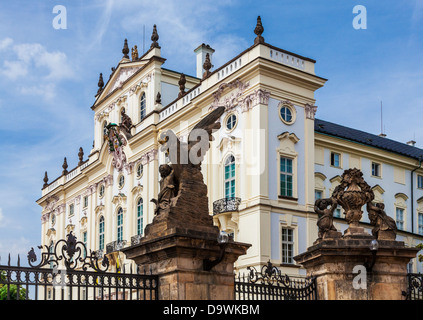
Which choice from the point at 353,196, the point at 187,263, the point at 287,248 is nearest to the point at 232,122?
the point at 287,248

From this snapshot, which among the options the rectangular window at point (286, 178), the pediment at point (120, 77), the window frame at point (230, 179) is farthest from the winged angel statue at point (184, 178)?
Answer: the pediment at point (120, 77)

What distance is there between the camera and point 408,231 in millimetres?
45656

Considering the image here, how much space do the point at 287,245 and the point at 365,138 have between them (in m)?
15.8

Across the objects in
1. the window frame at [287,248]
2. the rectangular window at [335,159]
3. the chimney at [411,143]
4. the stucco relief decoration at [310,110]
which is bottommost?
the window frame at [287,248]

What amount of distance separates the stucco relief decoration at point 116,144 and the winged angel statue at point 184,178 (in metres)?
35.7

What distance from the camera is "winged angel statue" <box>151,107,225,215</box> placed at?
480 inches

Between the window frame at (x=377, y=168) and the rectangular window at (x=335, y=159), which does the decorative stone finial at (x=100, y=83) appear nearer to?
the rectangular window at (x=335, y=159)

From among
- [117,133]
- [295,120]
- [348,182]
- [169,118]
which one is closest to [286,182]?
[295,120]

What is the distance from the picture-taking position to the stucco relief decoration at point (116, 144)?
4853 cm

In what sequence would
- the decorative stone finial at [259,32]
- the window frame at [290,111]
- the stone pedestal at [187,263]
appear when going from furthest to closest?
the window frame at [290,111] < the decorative stone finial at [259,32] < the stone pedestal at [187,263]

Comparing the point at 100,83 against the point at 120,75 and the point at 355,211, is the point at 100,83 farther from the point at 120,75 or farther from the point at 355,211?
the point at 355,211

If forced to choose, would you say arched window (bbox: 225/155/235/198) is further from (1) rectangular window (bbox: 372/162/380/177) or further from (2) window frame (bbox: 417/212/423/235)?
(2) window frame (bbox: 417/212/423/235)

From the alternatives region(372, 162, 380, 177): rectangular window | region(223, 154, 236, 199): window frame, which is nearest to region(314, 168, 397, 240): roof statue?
region(223, 154, 236, 199): window frame

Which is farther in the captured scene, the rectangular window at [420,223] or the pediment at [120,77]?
the pediment at [120,77]
